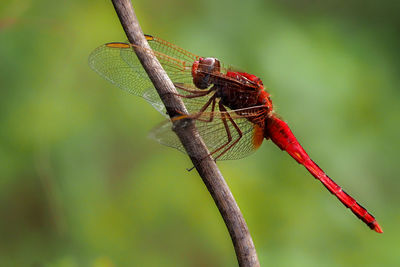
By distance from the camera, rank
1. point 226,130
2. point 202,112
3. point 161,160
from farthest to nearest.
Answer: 1. point 161,160
2. point 226,130
3. point 202,112

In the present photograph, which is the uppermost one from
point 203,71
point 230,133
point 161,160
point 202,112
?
point 203,71

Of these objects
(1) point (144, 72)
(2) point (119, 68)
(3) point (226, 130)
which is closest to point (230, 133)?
(3) point (226, 130)

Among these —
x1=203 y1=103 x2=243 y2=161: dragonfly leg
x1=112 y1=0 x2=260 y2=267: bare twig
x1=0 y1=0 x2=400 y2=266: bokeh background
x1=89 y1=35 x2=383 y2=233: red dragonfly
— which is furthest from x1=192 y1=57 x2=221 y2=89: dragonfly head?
x1=0 y1=0 x2=400 y2=266: bokeh background

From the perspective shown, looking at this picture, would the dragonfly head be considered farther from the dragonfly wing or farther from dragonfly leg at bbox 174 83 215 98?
the dragonfly wing

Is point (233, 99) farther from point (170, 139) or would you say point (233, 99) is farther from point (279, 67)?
point (279, 67)

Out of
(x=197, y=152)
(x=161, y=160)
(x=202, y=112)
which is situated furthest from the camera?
(x=161, y=160)

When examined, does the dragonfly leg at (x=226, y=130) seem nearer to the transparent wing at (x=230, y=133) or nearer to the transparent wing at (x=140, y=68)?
the transparent wing at (x=230, y=133)

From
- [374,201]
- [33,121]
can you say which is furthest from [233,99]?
[374,201]

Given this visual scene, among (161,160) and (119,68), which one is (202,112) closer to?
(119,68)
